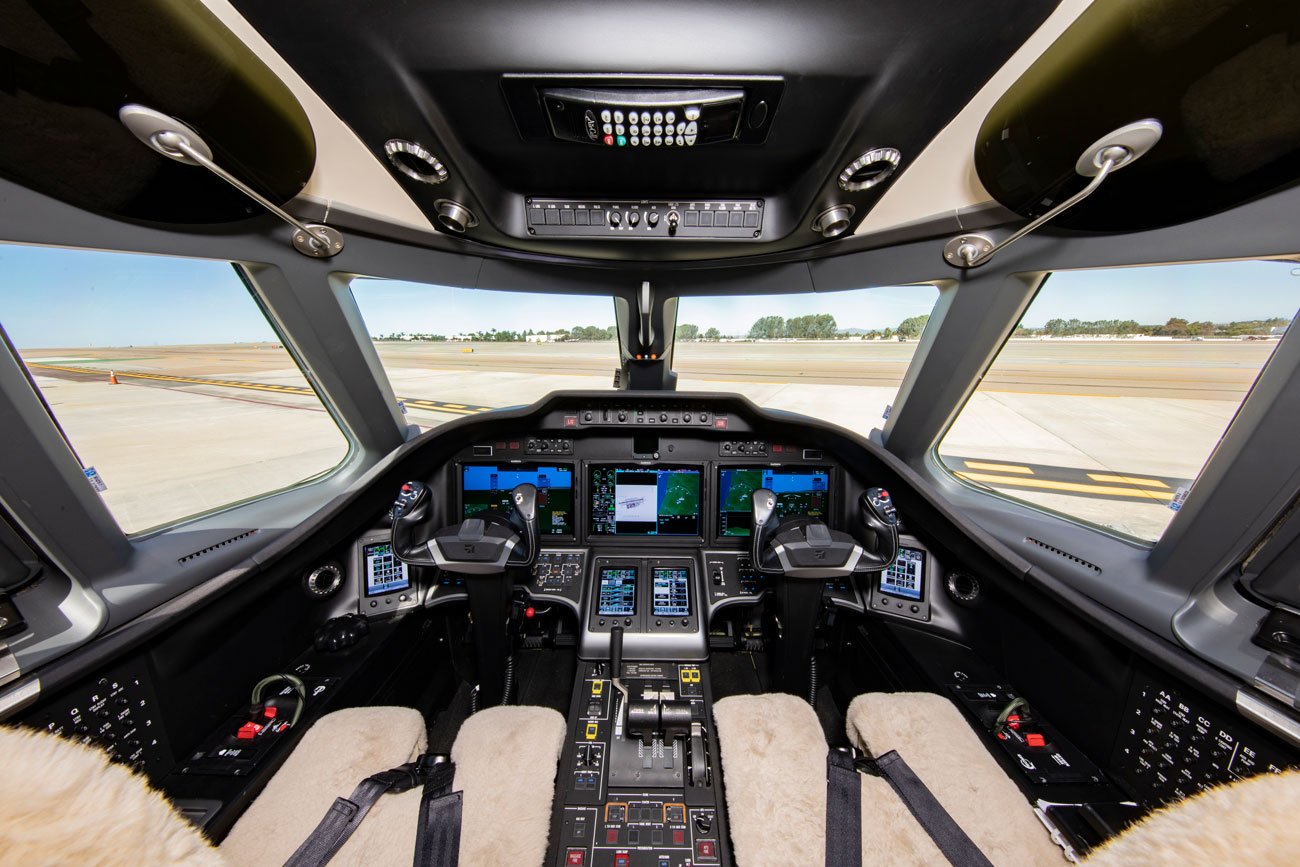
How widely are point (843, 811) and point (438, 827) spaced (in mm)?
1216

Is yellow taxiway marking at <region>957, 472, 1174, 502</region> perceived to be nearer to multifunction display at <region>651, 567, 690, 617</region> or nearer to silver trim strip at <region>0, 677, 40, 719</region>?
multifunction display at <region>651, 567, 690, 617</region>

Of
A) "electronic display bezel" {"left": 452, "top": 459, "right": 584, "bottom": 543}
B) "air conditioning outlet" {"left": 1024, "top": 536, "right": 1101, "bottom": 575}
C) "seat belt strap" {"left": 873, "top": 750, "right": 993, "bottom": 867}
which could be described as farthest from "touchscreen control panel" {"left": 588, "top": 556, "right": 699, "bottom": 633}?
"air conditioning outlet" {"left": 1024, "top": 536, "right": 1101, "bottom": 575}

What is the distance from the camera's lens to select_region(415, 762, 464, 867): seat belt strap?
3.91ft

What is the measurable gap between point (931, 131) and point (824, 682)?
286 cm

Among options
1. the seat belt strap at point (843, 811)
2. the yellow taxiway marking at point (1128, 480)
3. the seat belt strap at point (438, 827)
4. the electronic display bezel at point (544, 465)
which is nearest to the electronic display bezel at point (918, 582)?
the yellow taxiway marking at point (1128, 480)

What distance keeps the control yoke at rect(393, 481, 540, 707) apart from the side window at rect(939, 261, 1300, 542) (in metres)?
2.57

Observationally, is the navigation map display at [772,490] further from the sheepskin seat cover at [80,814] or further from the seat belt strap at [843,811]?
the sheepskin seat cover at [80,814]

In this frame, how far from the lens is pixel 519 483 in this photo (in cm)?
261

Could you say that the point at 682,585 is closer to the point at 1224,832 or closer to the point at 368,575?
the point at 368,575

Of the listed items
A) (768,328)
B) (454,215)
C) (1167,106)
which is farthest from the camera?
(768,328)

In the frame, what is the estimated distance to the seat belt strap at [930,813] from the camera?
119 cm

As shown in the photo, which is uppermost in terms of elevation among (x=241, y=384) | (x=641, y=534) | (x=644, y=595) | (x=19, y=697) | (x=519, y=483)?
(x=241, y=384)

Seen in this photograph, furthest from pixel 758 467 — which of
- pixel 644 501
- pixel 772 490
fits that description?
pixel 644 501

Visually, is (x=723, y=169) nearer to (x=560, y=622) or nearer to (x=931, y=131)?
(x=931, y=131)
